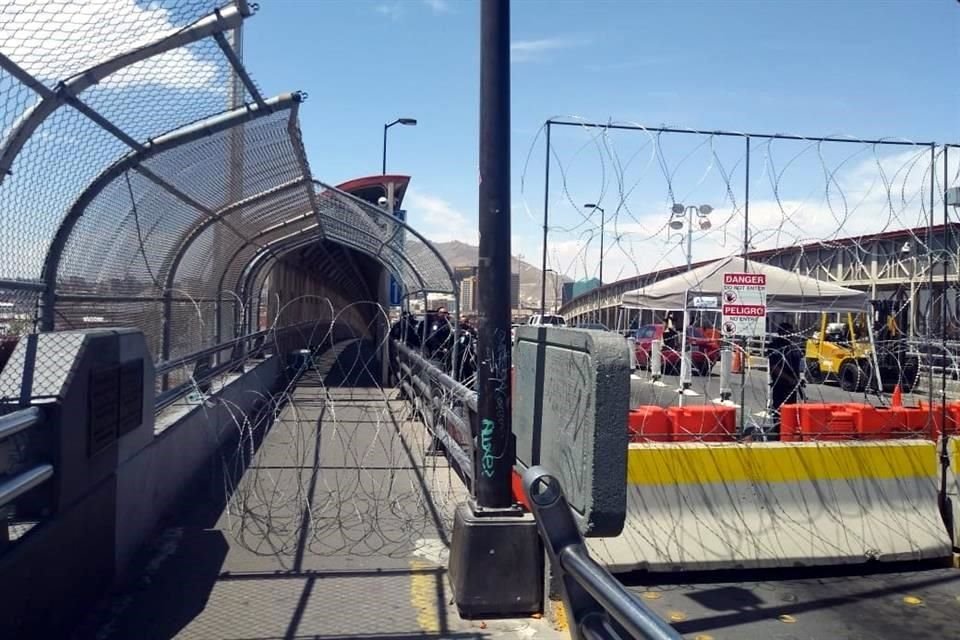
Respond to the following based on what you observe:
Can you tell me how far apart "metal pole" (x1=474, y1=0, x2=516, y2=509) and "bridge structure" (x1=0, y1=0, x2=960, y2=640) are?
0.02 m

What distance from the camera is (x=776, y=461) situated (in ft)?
24.6

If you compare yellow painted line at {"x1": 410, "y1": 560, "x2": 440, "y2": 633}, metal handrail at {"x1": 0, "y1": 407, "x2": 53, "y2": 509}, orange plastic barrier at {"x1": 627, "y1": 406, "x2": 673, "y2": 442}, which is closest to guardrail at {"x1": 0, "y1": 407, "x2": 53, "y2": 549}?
metal handrail at {"x1": 0, "y1": 407, "x2": 53, "y2": 509}

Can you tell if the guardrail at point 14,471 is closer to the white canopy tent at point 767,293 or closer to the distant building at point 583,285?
the distant building at point 583,285

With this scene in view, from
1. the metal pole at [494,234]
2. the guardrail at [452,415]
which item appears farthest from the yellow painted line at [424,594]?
the metal pole at [494,234]

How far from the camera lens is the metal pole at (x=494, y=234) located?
17.5 feet

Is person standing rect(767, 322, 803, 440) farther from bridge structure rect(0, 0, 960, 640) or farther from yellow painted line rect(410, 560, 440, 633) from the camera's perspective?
yellow painted line rect(410, 560, 440, 633)

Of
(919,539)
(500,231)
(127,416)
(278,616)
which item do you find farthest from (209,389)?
(919,539)

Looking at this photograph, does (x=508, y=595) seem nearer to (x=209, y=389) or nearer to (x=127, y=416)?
(x=127, y=416)

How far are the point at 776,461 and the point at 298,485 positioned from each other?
12.9ft

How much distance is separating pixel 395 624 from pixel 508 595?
0.70 meters

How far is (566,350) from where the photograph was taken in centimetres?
362

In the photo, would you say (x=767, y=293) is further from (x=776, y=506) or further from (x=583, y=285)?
(x=776, y=506)

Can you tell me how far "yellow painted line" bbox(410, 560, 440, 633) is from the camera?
5371 mm

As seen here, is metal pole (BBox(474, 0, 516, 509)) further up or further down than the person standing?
further up
